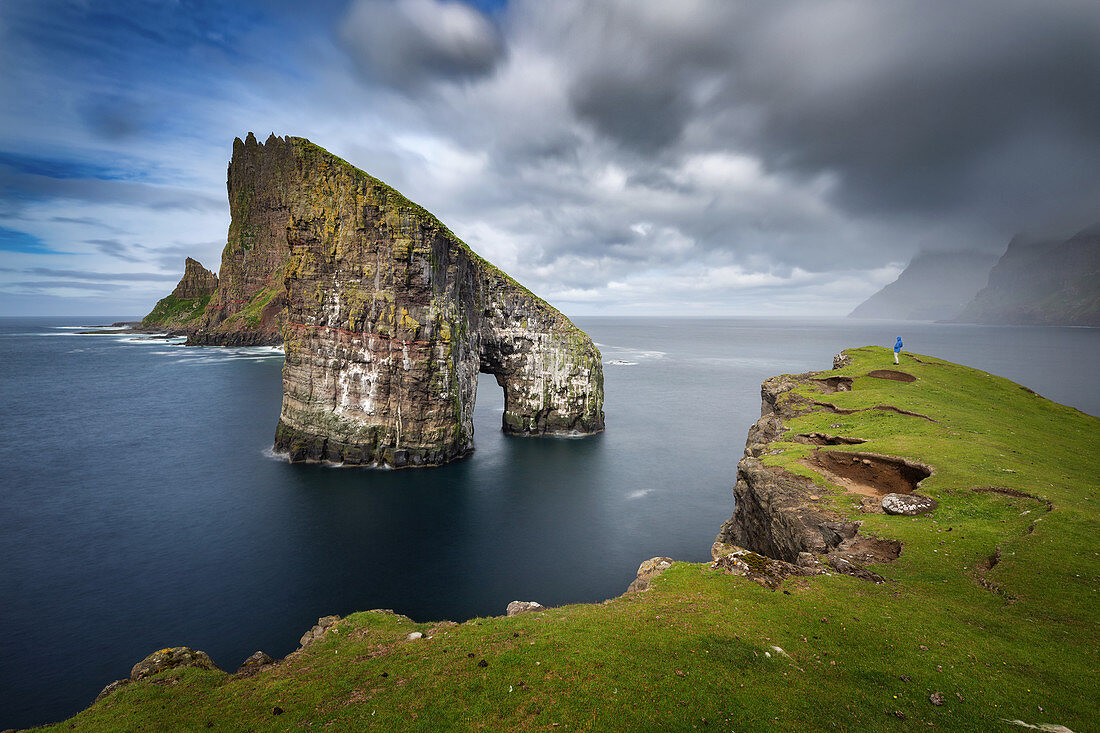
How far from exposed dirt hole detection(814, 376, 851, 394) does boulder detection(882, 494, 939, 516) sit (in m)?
25.0

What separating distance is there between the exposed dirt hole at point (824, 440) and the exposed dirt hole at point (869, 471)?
8.41 feet

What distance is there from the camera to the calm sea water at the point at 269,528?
88.0 ft

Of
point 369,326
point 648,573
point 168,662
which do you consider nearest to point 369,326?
point 369,326

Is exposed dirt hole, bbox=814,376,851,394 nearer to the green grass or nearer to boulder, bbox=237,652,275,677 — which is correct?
the green grass

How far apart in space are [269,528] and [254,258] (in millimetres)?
189461

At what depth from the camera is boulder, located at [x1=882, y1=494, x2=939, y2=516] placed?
19827 mm

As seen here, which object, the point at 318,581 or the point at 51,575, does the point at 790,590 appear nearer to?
the point at 318,581

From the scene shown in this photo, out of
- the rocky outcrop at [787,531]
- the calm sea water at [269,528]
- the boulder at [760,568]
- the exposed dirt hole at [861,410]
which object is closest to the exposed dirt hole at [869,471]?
the rocky outcrop at [787,531]

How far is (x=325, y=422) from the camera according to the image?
5419 cm

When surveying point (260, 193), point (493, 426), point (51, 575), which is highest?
point (260, 193)

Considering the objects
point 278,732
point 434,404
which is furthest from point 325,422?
point 278,732

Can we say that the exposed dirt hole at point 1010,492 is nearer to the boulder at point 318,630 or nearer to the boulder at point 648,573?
the boulder at point 648,573

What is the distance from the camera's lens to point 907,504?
20031 mm

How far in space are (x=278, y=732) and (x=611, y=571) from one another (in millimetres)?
26082
